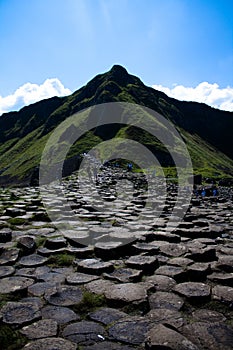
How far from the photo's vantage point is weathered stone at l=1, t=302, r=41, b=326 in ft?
9.48

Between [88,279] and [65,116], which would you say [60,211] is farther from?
[65,116]

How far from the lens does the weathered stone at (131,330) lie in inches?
104

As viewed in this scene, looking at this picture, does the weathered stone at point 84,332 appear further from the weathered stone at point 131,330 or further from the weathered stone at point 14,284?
the weathered stone at point 14,284

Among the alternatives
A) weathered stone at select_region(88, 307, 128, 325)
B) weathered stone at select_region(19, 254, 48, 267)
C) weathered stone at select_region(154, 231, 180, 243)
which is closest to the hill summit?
weathered stone at select_region(154, 231, 180, 243)

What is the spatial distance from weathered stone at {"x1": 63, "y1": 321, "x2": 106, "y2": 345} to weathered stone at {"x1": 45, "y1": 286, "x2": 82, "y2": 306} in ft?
1.44

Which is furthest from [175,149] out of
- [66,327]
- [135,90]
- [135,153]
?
[66,327]

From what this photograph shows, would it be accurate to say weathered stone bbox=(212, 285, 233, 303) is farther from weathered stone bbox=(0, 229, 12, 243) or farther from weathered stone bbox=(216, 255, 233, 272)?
weathered stone bbox=(0, 229, 12, 243)

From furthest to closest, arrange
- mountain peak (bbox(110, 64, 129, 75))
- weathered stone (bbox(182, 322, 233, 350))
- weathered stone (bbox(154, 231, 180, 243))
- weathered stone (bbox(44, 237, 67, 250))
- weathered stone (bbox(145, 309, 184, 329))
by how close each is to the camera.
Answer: mountain peak (bbox(110, 64, 129, 75)) → weathered stone (bbox(154, 231, 180, 243)) → weathered stone (bbox(44, 237, 67, 250)) → weathered stone (bbox(145, 309, 184, 329)) → weathered stone (bbox(182, 322, 233, 350))

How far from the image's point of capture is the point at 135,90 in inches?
5743

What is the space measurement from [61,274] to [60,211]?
4550 millimetres

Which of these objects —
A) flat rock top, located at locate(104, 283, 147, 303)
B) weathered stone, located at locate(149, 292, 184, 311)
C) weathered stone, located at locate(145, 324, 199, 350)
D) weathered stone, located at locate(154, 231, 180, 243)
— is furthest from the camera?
weathered stone, located at locate(154, 231, 180, 243)

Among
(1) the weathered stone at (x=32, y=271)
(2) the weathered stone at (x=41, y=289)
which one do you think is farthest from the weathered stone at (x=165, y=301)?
(1) the weathered stone at (x=32, y=271)

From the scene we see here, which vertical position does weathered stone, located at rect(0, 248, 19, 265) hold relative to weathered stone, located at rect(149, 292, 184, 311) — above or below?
above

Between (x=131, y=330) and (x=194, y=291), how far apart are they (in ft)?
3.57
